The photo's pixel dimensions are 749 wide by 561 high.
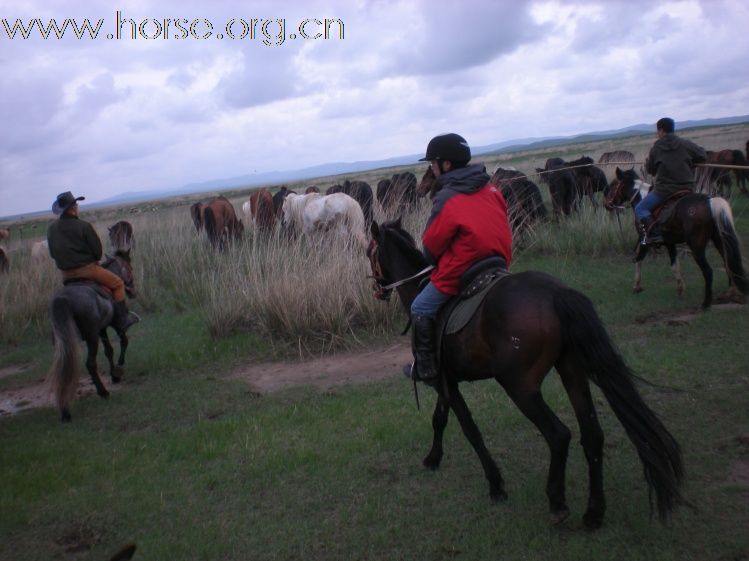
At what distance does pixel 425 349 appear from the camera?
4.63 metres

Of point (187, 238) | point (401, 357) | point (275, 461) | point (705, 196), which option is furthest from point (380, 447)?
point (187, 238)

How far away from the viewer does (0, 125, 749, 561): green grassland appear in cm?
424

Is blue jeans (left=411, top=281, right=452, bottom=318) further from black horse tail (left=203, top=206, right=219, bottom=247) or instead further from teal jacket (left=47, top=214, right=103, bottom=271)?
black horse tail (left=203, top=206, right=219, bottom=247)

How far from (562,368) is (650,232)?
22.0 ft

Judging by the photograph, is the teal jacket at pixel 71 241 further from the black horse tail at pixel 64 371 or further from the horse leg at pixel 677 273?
the horse leg at pixel 677 273

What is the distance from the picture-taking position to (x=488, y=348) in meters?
4.22

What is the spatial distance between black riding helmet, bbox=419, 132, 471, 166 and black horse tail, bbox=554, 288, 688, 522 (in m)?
1.27

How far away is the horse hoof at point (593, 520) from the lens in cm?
405

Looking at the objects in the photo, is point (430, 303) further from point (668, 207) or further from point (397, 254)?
point (668, 207)

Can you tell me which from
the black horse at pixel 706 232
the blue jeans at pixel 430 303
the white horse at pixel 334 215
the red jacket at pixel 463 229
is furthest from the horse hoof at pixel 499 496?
the white horse at pixel 334 215

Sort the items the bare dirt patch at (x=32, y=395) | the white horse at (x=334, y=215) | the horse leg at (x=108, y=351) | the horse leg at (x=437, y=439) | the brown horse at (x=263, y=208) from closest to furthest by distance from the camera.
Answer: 1. the horse leg at (x=437, y=439)
2. the bare dirt patch at (x=32, y=395)
3. the horse leg at (x=108, y=351)
4. the white horse at (x=334, y=215)
5. the brown horse at (x=263, y=208)

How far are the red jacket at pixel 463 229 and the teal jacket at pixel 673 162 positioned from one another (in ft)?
19.2

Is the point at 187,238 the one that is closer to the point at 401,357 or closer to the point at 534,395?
the point at 401,357

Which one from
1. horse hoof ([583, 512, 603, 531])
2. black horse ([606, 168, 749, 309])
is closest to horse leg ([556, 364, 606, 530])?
horse hoof ([583, 512, 603, 531])
